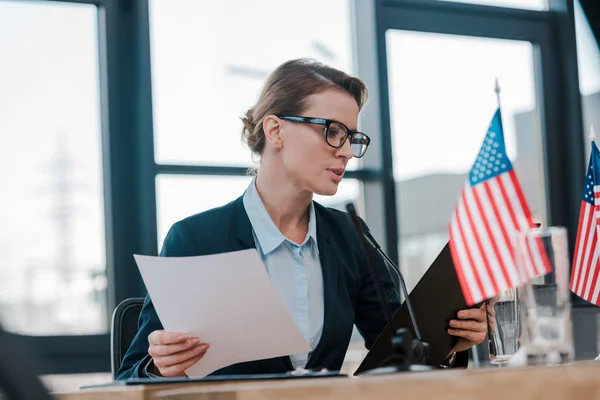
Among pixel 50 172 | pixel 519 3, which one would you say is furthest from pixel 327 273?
pixel 519 3

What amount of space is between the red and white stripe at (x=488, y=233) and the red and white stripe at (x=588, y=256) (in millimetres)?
645

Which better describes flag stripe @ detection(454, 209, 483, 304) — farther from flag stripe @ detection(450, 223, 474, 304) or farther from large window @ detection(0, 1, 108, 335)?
large window @ detection(0, 1, 108, 335)

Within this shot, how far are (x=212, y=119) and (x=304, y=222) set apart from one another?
1.53 metres

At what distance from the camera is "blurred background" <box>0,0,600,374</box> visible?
10.3ft

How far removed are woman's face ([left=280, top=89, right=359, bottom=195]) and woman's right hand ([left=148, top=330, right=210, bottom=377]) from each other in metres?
0.65

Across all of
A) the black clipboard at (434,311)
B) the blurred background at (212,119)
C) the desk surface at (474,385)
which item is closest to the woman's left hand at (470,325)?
the black clipboard at (434,311)

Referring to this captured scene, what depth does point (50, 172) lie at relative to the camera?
124 inches

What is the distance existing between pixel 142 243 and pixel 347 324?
5.07ft

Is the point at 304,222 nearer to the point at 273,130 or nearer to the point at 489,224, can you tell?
the point at 273,130

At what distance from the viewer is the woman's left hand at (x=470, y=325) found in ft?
5.20

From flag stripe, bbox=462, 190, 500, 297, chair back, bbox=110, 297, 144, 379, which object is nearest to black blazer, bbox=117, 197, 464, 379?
chair back, bbox=110, 297, 144, 379

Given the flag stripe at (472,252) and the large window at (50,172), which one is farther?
the large window at (50,172)

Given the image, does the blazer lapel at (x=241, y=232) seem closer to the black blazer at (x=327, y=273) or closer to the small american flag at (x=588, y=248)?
the black blazer at (x=327, y=273)

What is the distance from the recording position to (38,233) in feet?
10.2
